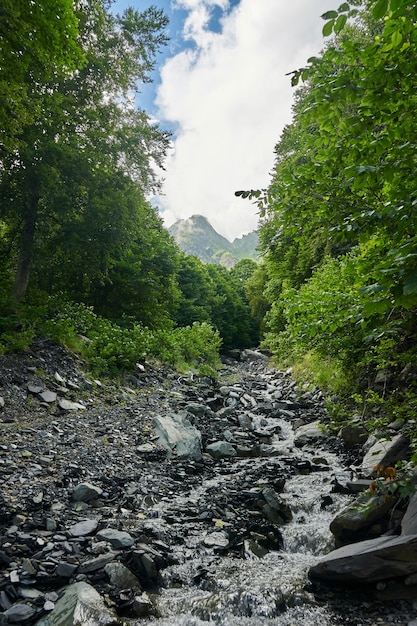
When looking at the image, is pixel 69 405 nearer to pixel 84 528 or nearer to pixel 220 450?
pixel 220 450

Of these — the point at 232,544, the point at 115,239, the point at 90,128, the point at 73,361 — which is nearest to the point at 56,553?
the point at 232,544

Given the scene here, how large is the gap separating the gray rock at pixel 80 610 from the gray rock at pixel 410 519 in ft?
10.8

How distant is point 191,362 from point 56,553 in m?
16.5

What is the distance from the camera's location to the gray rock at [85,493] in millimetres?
5293

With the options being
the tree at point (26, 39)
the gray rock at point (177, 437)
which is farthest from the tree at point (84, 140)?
the gray rock at point (177, 437)

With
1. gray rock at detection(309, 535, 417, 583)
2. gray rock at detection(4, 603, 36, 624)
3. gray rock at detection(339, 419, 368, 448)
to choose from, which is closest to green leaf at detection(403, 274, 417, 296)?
gray rock at detection(309, 535, 417, 583)

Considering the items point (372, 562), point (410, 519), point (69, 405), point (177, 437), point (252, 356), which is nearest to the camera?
point (372, 562)

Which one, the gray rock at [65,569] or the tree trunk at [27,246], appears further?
the tree trunk at [27,246]

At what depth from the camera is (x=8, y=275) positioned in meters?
15.1

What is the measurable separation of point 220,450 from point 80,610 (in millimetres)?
5550

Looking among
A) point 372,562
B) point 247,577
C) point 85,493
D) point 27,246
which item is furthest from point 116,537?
point 27,246

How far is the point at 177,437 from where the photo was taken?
849 centimetres

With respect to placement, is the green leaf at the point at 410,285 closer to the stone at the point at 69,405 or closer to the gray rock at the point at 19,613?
the gray rock at the point at 19,613

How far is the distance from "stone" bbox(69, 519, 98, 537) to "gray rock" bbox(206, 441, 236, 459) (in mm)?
4153
